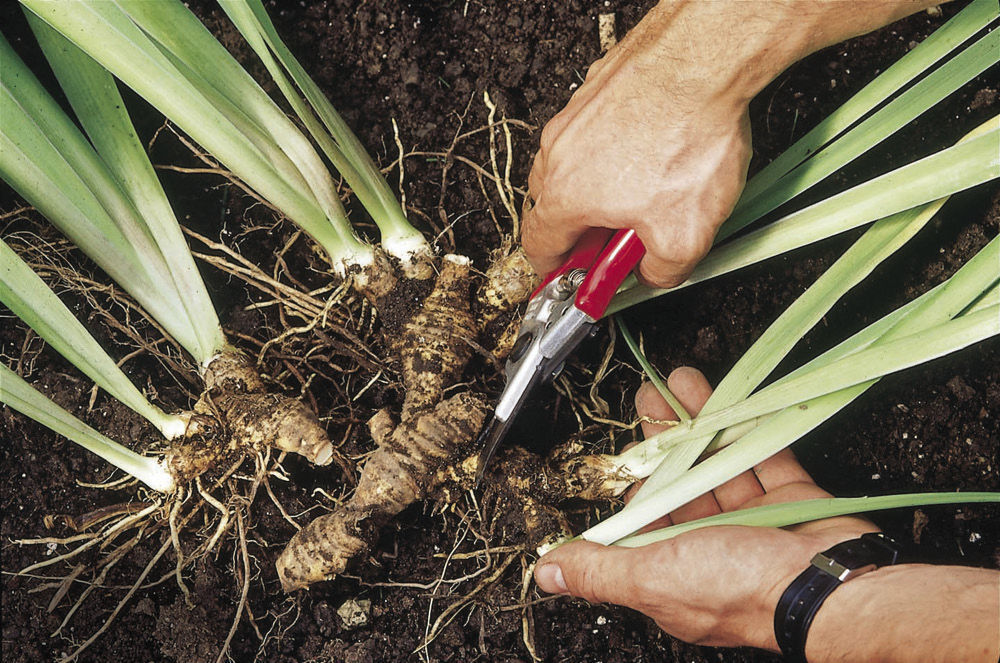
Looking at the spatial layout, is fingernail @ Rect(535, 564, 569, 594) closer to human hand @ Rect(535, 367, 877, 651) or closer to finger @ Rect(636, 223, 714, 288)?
human hand @ Rect(535, 367, 877, 651)

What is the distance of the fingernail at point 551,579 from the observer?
1086 millimetres

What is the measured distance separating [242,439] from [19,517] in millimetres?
523

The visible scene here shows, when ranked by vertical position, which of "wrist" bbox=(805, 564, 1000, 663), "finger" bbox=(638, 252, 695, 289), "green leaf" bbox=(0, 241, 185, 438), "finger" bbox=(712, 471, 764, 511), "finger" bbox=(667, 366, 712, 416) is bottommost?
"finger" bbox=(712, 471, 764, 511)

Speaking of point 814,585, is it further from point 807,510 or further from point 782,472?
point 782,472

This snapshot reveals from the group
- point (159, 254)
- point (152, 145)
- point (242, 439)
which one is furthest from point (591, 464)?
point (152, 145)

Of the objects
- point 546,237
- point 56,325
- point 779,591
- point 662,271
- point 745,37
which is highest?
point 56,325

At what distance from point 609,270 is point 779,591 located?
1.60 feet

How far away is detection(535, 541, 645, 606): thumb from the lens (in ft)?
3.31

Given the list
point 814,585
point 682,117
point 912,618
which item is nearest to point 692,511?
point 814,585

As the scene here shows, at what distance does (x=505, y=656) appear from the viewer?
124cm

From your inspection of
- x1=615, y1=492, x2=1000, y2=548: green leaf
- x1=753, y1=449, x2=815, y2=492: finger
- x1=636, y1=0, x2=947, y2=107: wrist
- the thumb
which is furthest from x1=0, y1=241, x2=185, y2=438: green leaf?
x1=753, y1=449, x2=815, y2=492: finger

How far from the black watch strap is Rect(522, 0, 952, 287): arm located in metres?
0.44

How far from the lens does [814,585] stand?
91 cm

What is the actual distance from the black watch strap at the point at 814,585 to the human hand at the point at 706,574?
0.03 meters
